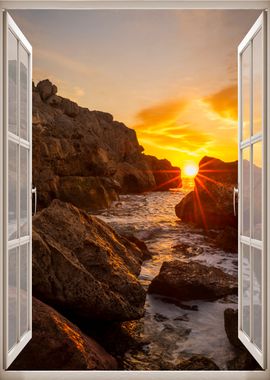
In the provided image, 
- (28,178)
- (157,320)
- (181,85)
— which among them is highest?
(181,85)

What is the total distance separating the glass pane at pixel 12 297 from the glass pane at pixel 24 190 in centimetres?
18

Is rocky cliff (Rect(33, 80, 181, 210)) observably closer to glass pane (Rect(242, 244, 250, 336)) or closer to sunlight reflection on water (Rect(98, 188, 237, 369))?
sunlight reflection on water (Rect(98, 188, 237, 369))

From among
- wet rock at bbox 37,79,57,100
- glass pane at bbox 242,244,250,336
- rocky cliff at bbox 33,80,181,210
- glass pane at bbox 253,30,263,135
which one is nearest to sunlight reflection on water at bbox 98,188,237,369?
glass pane at bbox 242,244,250,336

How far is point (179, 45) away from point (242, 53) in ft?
55.2

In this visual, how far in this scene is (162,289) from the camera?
5.50 m

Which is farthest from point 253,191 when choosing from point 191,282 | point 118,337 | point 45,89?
point 45,89

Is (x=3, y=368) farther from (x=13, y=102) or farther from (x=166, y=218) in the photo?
(x=166, y=218)

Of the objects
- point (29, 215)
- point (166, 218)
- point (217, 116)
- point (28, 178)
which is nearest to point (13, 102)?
point (28, 178)

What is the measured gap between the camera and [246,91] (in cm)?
236

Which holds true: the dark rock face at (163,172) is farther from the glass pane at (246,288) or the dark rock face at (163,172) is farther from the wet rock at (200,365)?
the glass pane at (246,288)

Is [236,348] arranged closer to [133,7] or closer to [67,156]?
[133,7]

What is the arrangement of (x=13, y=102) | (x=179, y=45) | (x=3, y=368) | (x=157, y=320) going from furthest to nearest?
(x=179, y=45)
(x=157, y=320)
(x=13, y=102)
(x=3, y=368)

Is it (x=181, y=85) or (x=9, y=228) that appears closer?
(x=9, y=228)

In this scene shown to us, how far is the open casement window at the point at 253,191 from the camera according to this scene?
201cm
